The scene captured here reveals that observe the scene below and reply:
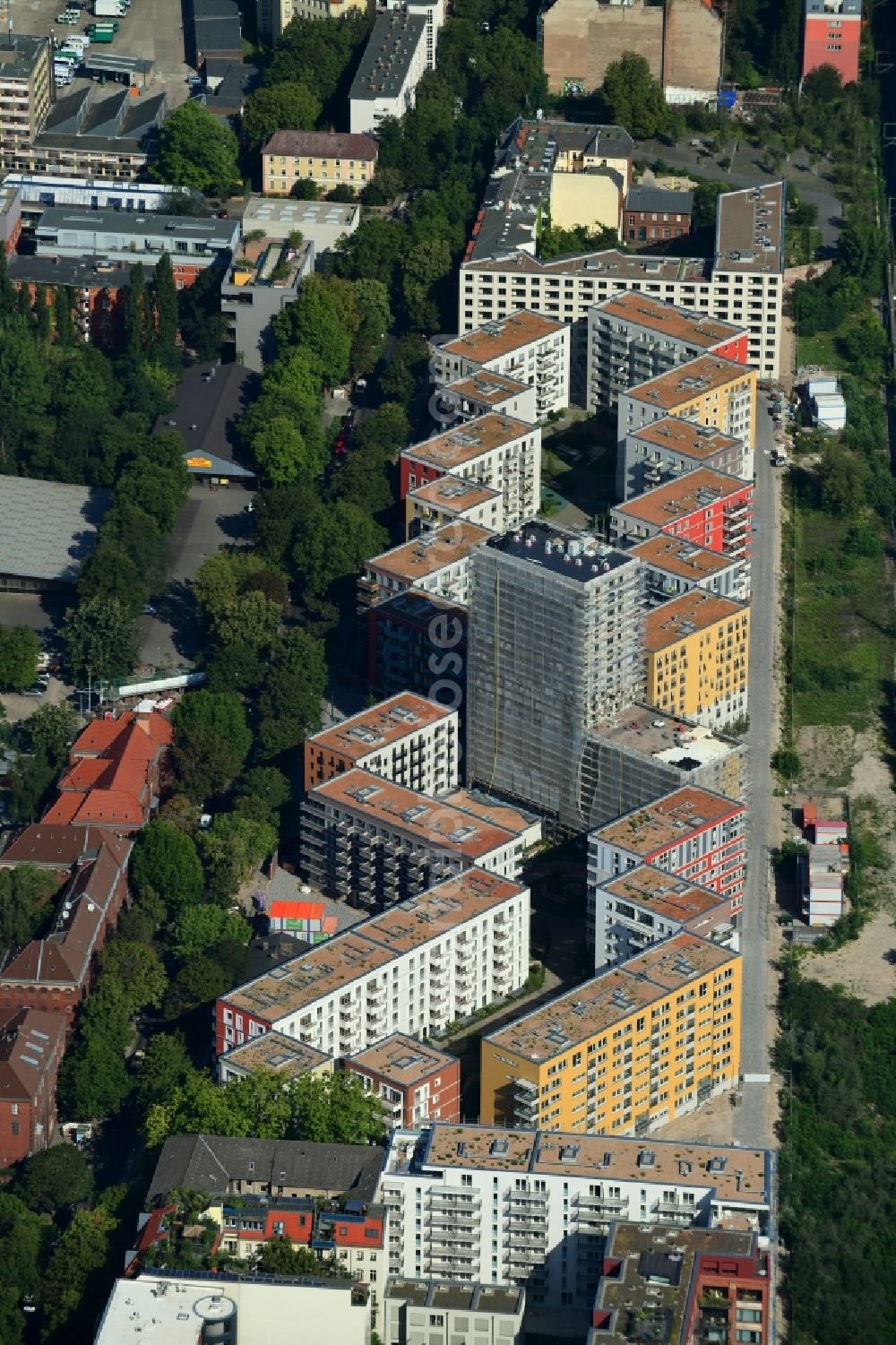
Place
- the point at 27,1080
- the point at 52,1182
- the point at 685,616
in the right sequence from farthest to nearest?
the point at 685,616
the point at 27,1080
the point at 52,1182

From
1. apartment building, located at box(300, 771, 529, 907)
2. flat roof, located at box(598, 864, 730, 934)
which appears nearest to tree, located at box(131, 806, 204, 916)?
apartment building, located at box(300, 771, 529, 907)

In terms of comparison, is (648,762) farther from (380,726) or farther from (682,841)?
(380,726)

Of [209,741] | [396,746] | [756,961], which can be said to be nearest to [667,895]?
[756,961]

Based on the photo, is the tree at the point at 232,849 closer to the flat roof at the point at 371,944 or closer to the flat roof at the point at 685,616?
the flat roof at the point at 371,944

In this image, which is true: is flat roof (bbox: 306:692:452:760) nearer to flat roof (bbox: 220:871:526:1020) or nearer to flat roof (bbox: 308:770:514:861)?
flat roof (bbox: 308:770:514:861)

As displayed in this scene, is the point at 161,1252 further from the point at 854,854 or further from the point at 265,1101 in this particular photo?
the point at 854,854
